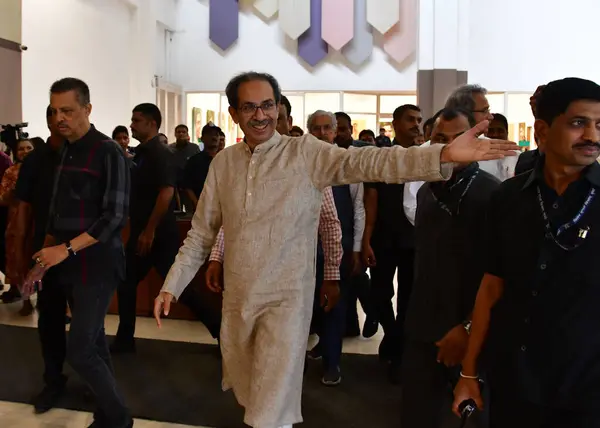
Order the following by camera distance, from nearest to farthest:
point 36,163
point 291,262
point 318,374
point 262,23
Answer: point 291,262 < point 36,163 < point 318,374 < point 262,23

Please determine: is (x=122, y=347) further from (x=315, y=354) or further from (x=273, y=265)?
(x=273, y=265)

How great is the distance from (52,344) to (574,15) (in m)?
11.9

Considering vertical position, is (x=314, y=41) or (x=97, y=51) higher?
(x=314, y=41)

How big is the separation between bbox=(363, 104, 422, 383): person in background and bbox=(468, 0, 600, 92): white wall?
914cm

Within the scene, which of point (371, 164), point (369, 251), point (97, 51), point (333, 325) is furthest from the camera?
point (97, 51)

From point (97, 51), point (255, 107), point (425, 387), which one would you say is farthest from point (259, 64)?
point (425, 387)

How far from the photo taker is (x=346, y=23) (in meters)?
12.5

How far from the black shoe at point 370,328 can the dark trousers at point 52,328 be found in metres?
2.25

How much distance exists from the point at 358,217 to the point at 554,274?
232 cm

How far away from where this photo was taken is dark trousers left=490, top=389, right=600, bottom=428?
4.93 feet

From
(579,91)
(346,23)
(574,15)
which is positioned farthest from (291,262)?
(574,15)

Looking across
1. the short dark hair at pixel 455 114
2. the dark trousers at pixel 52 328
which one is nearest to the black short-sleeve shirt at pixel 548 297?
the short dark hair at pixel 455 114

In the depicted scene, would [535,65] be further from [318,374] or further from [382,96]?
[318,374]

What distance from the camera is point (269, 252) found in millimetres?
2182
